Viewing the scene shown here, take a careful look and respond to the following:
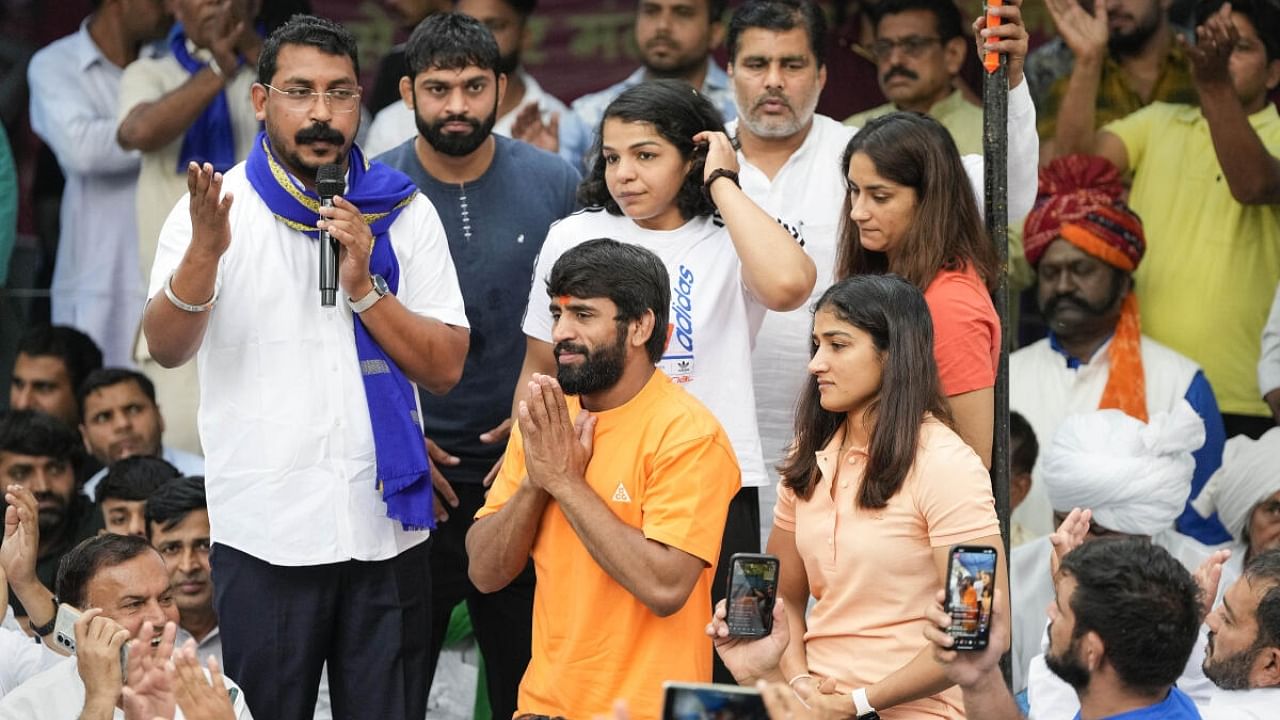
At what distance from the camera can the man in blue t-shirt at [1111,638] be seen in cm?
388

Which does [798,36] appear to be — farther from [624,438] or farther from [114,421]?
[114,421]

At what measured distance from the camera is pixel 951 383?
15.4 feet

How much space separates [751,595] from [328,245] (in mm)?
1403

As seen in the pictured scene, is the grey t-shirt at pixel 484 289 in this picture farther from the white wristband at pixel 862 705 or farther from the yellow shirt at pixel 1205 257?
the yellow shirt at pixel 1205 257

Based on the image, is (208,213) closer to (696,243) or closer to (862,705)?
(696,243)

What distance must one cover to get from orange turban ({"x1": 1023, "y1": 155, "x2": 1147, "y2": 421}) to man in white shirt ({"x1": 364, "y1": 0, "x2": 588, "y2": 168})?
186 cm

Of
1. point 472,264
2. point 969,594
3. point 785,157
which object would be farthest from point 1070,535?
point 472,264

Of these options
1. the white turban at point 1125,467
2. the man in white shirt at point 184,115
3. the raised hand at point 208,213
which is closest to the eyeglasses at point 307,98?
the raised hand at point 208,213

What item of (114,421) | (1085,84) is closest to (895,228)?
(1085,84)

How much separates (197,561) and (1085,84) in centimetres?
365

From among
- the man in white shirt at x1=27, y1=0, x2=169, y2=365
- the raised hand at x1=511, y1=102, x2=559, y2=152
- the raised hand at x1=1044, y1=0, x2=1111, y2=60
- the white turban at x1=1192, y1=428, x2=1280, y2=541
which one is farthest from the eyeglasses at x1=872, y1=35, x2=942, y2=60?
the man in white shirt at x1=27, y1=0, x2=169, y2=365

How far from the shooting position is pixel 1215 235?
7.11m

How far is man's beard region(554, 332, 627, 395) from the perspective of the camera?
454 cm

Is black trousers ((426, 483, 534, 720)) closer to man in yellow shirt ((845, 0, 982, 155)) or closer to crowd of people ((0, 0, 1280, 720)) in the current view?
crowd of people ((0, 0, 1280, 720))
